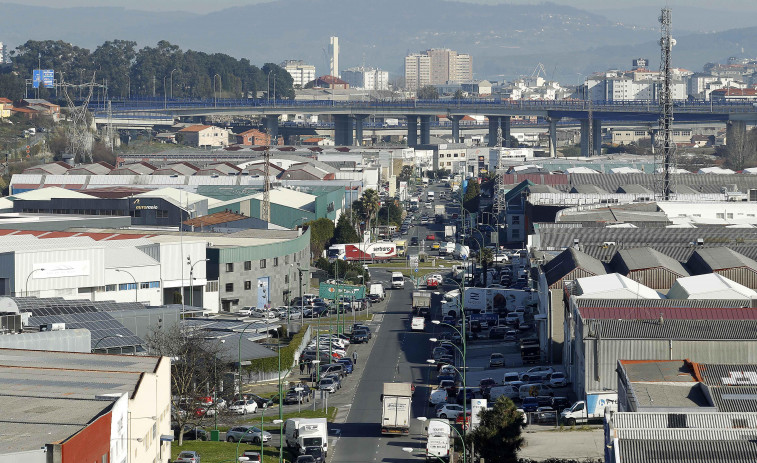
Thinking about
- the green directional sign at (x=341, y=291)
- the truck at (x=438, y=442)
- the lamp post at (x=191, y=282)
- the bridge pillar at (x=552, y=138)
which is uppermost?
the bridge pillar at (x=552, y=138)

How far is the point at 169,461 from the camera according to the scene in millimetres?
28594

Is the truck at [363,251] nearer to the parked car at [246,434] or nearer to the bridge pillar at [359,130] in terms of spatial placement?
the parked car at [246,434]

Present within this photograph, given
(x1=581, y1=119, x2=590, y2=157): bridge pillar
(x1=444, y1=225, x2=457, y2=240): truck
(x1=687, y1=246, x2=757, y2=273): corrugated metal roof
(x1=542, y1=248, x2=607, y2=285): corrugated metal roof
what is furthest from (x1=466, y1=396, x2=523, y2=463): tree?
(x1=581, y1=119, x2=590, y2=157): bridge pillar

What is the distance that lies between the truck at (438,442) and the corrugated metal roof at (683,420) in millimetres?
6782

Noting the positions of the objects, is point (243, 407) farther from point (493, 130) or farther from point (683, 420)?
point (493, 130)

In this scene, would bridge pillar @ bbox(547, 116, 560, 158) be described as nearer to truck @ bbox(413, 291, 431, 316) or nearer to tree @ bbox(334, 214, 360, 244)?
tree @ bbox(334, 214, 360, 244)

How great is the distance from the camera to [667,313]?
3628 centimetres

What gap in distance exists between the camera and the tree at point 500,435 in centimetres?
2811

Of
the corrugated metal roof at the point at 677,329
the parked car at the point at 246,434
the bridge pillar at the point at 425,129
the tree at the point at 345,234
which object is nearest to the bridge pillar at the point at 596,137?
the bridge pillar at the point at 425,129

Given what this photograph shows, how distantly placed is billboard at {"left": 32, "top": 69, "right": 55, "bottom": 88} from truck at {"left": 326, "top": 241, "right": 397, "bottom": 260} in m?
97.5

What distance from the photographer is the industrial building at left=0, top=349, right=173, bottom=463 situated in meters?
20.0

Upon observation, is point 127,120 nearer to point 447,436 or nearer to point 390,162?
point 390,162

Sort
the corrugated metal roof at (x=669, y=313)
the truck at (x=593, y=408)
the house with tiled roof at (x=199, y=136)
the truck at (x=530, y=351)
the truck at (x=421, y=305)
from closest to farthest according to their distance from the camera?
the truck at (x=593, y=408) → the corrugated metal roof at (x=669, y=313) → the truck at (x=530, y=351) → the truck at (x=421, y=305) → the house with tiled roof at (x=199, y=136)

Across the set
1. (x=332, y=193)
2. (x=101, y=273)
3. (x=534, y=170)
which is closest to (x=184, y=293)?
(x=101, y=273)
